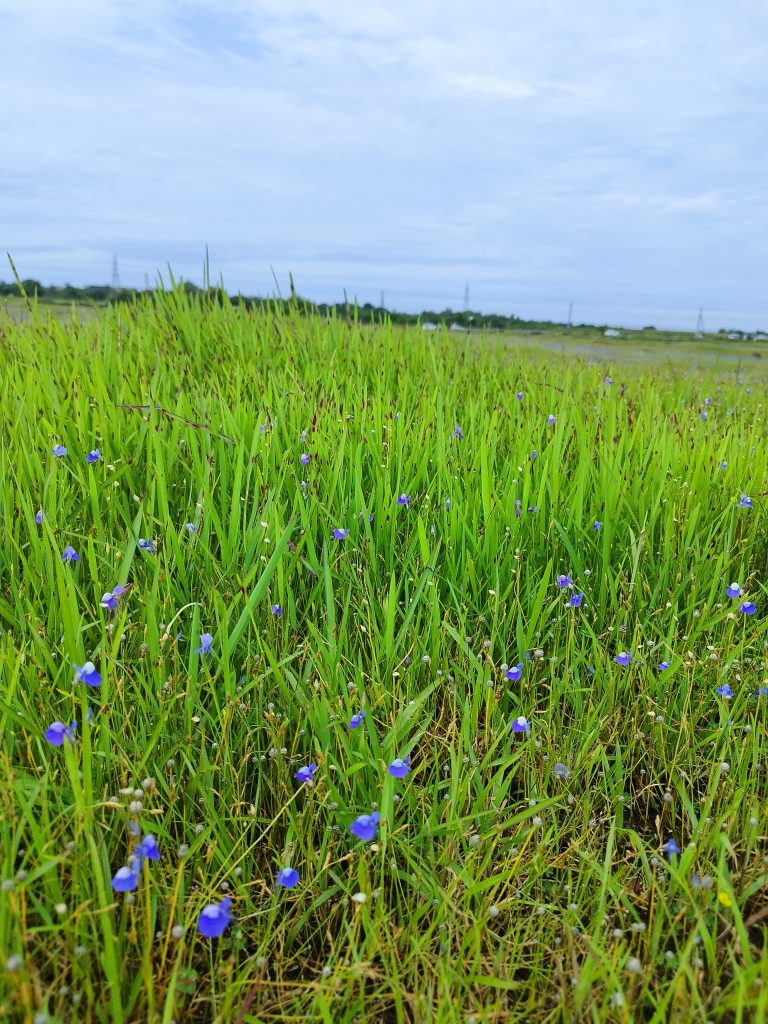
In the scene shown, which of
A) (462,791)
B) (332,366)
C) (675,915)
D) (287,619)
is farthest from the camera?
(332,366)

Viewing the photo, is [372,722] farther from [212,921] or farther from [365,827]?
[212,921]

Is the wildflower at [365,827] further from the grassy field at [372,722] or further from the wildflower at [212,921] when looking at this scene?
the wildflower at [212,921]

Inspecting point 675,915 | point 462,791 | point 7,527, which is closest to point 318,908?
point 462,791

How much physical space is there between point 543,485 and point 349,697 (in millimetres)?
1300

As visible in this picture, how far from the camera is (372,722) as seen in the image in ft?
6.07

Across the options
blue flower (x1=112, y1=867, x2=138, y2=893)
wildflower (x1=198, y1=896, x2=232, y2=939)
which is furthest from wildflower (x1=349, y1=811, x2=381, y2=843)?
blue flower (x1=112, y1=867, x2=138, y2=893)

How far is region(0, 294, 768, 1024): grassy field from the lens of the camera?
4.91ft

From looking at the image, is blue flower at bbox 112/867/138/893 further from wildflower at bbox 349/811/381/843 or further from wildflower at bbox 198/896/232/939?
wildflower at bbox 349/811/381/843

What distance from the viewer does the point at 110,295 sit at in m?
5.55

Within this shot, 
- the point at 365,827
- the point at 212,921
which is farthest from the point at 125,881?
the point at 365,827

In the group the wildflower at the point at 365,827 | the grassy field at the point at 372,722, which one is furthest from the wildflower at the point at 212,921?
the wildflower at the point at 365,827

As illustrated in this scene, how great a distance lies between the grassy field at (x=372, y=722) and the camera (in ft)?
4.91

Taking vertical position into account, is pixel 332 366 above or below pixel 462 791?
above

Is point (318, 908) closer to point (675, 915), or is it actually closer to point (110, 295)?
point (675, 915)
